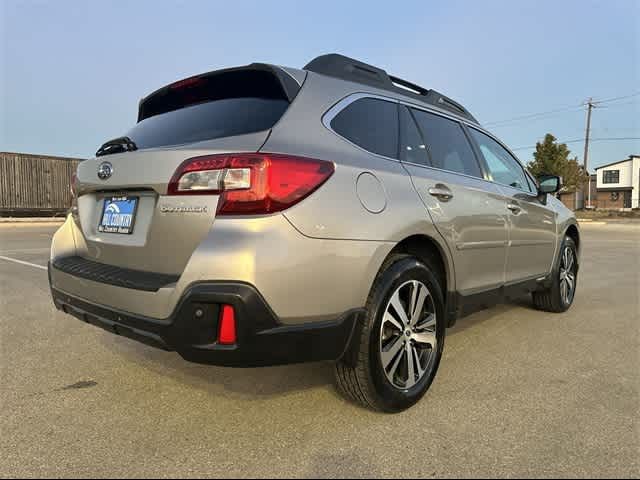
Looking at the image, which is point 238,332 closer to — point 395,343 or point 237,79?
point 395,343

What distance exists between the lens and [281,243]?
1.91m

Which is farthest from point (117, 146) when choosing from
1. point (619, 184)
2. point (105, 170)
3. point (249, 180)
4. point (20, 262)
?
point (619, 184)

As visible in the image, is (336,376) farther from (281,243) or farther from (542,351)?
(542,351)

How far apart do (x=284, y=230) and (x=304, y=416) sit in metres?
1.00

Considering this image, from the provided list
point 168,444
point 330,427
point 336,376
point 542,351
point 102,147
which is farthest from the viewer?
point 542,351

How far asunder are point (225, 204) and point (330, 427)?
1151mm

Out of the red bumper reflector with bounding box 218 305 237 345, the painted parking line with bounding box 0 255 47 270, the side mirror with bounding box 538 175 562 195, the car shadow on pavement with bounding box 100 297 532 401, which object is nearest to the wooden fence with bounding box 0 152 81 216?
the painted parking line with bounding box 0 255 47 270

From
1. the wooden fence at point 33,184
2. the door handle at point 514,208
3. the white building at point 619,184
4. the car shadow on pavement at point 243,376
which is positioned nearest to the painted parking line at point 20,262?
the car shadow on pavement at point 243,376

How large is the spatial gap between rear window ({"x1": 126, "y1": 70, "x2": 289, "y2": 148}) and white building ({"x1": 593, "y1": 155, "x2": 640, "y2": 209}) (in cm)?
6777

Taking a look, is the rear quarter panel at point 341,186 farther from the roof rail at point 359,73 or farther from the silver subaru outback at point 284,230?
the roof rail at point 359,73

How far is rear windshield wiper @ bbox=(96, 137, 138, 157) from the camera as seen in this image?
244 cm

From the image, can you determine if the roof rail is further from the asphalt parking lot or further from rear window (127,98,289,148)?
the asphalt parking lot

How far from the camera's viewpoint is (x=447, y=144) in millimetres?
3260

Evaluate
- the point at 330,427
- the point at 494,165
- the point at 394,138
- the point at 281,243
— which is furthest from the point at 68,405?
the point at 494,165
